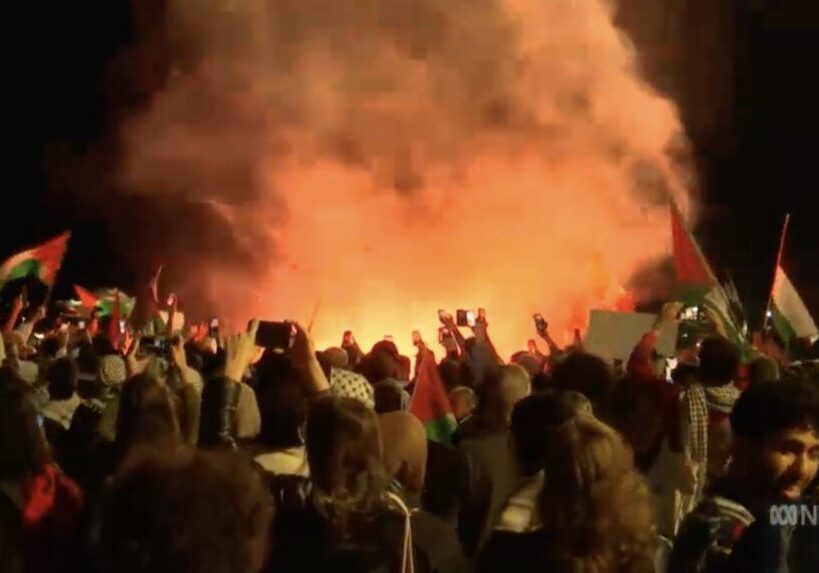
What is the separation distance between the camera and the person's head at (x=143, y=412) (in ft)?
11.2

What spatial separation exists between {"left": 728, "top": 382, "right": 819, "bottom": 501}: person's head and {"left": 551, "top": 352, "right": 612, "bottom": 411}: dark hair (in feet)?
5.55

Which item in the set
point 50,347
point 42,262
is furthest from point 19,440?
point 42,262

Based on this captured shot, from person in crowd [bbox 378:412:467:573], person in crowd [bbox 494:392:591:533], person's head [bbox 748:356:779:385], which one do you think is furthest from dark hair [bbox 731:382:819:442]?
person's head [bbox 748:356:779:385]

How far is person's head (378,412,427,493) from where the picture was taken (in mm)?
3277

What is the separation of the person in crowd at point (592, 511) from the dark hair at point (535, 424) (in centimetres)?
75

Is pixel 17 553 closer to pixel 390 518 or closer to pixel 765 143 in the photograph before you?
pixel 390 518

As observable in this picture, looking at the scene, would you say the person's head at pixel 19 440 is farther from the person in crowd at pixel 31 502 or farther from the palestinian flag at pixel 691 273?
the palestinian flag at pixel 691 273

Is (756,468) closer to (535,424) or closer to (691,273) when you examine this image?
(535,424)

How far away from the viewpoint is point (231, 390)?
4043mm

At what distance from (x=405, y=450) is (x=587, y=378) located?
3.75 ft

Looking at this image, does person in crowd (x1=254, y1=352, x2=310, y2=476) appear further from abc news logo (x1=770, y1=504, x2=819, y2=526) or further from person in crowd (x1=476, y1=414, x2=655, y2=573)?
abc news logo (x1=770, y1=504, x2=819, y2=526)

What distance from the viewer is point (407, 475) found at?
331 cm

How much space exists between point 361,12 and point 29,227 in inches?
360

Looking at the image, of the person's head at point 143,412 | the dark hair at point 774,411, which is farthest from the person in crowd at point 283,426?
the dark hair at point 774,411
